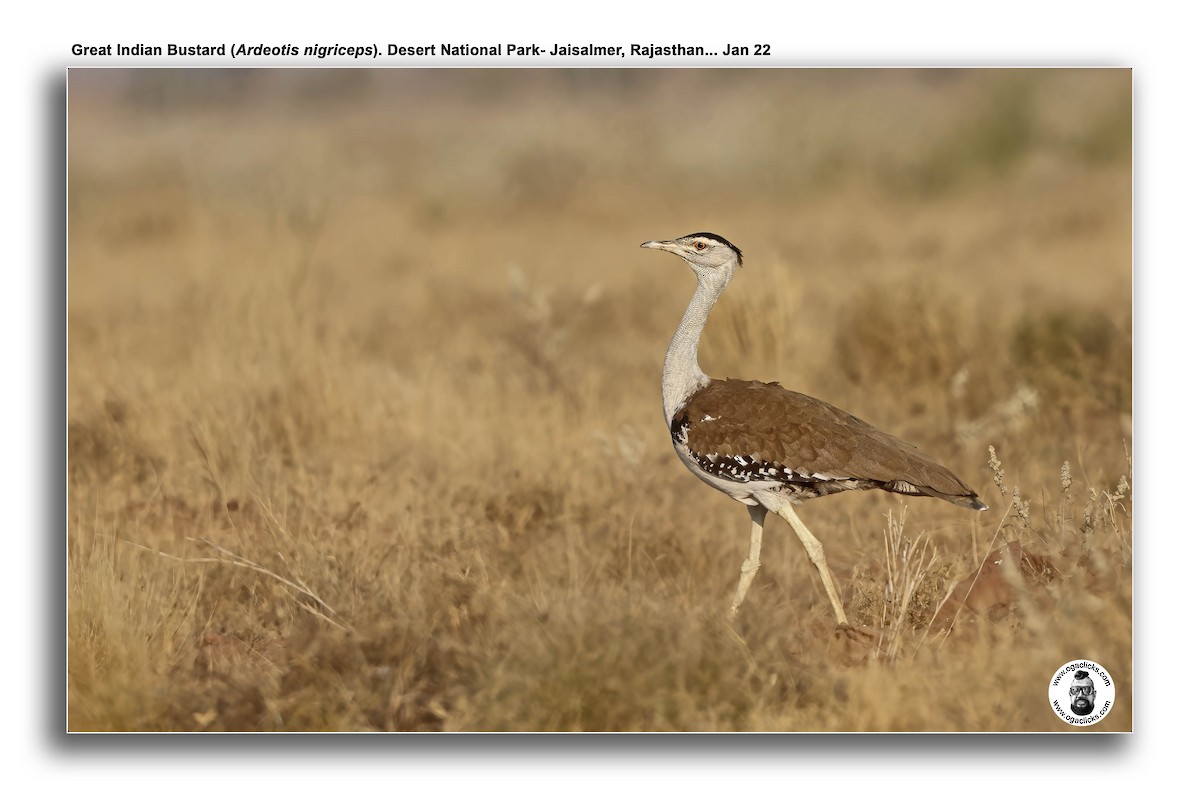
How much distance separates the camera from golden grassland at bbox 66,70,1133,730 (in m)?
4.21

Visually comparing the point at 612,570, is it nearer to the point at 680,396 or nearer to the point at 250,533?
the point at 680,396

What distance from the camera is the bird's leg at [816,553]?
185 inches

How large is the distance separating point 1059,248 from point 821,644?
7856mm

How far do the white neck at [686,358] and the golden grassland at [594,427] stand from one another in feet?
2.31

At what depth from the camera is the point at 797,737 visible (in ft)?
13.4

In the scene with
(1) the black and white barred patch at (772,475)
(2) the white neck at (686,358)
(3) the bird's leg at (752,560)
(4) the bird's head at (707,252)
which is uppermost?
(4) the bird's head at (707,252)

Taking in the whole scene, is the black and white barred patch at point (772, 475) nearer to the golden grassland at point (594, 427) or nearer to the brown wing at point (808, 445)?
the brown wing at point (808, 445)

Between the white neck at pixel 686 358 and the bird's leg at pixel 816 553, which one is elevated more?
the white neck at pixel 686 358

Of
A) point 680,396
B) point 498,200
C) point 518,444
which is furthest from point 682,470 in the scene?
point 498,200

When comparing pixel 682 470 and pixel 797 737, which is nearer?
pixel 797 737

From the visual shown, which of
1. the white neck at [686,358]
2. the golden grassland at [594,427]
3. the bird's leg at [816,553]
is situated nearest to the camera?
the golden grassland at [594,427]

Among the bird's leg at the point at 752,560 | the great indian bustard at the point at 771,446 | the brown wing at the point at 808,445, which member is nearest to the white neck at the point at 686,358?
the great indian bustard at the point at 771,446

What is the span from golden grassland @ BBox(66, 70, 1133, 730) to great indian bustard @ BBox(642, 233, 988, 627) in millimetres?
372

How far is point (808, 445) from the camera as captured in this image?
4570mm
